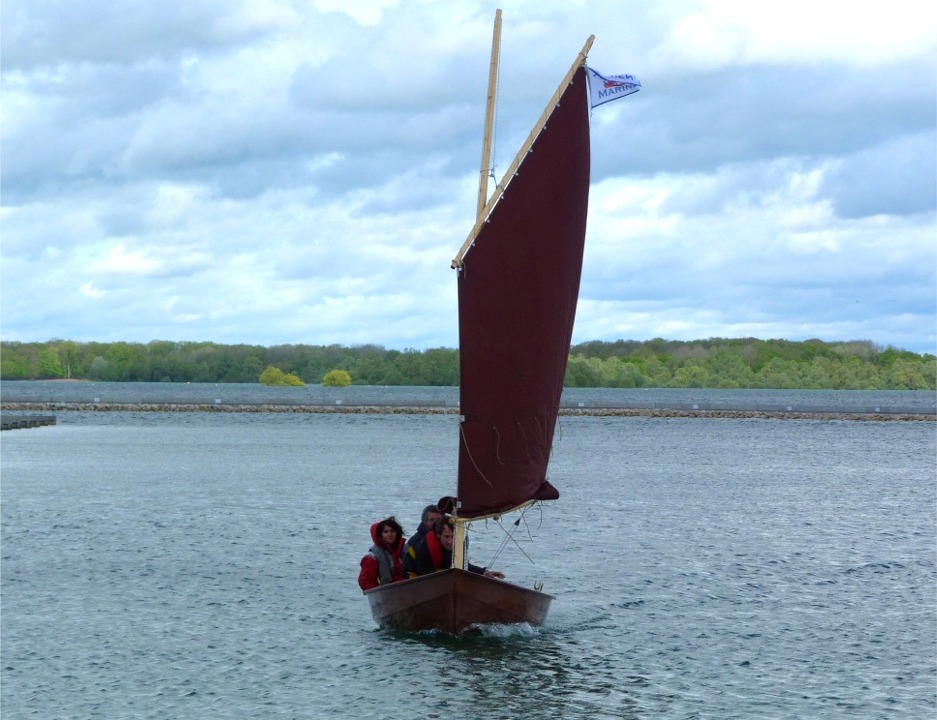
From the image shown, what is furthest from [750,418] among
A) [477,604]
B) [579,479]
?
[477,604]

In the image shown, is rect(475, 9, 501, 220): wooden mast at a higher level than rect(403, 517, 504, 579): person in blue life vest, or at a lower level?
higher

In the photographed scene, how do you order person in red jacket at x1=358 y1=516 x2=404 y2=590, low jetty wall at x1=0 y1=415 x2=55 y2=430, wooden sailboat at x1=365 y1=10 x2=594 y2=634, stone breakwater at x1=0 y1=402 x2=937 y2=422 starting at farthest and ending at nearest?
stone breakwater at x1=0 y1=402 x2=937 y2=422 < low jetty wall at x1=0 y1=415 x2=55 y2=430 < person in red jacket at x1=358 y1=516 x2=404 y2=590 < wooden sailboat at x1=365 y1=10 x2=594 y2=634

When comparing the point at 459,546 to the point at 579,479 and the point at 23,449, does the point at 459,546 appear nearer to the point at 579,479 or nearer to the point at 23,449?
the point at 579,479

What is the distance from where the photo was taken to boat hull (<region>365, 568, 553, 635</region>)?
852 inches

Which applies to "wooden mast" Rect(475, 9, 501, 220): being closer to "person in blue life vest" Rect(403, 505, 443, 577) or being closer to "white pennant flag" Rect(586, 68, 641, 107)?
"white pennant flag" Rect(586, 68, 641, 107)

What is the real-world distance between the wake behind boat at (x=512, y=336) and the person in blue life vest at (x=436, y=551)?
365 millimetres

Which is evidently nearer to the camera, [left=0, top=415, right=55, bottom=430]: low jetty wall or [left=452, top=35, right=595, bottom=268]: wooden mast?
[left=452, top=35, right=595, bottom=268]: wooden mast

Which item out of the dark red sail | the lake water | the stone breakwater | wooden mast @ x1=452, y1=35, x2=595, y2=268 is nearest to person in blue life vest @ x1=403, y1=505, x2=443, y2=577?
the dark red sail

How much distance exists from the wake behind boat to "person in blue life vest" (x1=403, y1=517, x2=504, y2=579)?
1.20ft

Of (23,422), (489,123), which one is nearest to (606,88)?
(489,123)

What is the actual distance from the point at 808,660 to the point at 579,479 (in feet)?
122

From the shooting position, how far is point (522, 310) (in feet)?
68.5

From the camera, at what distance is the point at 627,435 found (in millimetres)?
99375

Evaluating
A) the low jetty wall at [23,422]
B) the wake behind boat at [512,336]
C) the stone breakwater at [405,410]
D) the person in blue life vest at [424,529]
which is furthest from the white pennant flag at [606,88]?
the stone breakwater at [405,410]
